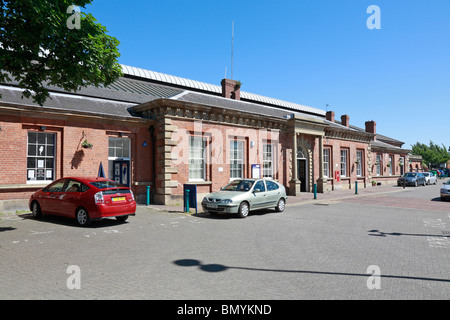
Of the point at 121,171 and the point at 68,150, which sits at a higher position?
the point at 68,150

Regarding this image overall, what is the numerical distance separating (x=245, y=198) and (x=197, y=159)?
5939 mm

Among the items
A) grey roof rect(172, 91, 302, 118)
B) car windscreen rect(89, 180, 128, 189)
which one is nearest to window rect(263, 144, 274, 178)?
grey roof rect(172, 91, 302, 118)

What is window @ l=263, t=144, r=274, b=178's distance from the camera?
21391mm

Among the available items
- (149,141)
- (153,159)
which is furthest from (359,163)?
(149,141)

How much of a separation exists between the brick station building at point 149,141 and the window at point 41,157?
0.04 metres

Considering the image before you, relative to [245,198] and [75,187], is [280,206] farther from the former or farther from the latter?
[75,187]

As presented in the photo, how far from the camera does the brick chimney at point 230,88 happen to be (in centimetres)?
2550

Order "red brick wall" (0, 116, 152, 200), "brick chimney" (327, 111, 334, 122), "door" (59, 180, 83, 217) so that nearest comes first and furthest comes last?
"door" (59, 180, 83, 217) → "red brick wall" (0, 116, 152, 200) → "brick chimney" (327, 111, 334, 122)

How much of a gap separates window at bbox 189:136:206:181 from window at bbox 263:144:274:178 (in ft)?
17.4

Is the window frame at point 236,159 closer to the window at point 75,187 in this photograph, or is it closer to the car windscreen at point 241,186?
the car windscreen at point 241,186


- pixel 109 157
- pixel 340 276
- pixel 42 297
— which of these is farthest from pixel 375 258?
pixel 109 157

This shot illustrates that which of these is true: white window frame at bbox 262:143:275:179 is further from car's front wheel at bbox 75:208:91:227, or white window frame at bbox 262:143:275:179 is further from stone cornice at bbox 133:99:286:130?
car's front wheel at bbox 75:208:91:227

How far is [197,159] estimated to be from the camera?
17516mm
